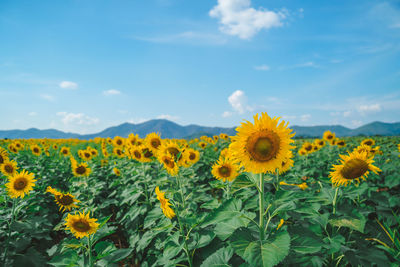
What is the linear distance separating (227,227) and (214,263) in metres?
0.40

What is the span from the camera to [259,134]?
199 centimetres

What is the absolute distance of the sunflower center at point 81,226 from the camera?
106 inches

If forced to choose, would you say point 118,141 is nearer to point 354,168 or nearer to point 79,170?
point 79,170

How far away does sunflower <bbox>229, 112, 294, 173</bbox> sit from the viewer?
77.0 inches

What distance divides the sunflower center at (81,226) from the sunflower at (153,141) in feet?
7.39

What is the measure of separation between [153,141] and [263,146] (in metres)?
3.39

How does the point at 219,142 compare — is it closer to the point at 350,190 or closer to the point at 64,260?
the point at 350,190

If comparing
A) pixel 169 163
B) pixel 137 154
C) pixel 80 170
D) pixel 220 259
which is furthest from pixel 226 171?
pixel 80 170

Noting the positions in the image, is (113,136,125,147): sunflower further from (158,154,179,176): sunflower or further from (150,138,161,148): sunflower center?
(158,154,179,176): sunflower

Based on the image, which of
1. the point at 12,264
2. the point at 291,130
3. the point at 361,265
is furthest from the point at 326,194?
the point at 12,264

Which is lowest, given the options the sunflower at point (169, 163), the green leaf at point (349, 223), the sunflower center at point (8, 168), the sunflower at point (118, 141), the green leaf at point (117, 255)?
the green leaf at point (117, 255)

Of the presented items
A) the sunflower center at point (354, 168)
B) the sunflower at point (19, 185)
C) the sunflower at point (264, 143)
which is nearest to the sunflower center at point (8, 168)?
the sunflower at point (19, 185)

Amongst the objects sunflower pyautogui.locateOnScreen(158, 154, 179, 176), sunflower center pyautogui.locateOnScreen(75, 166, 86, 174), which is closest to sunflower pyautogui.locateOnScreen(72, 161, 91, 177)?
sunflower center pyautogui.locateOnScreen(75, 166, 86, 174)

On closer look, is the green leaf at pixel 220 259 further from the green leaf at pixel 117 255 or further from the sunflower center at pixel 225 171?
the sunflower center at pixel 225 171
